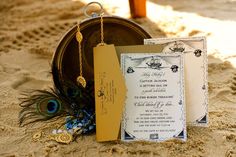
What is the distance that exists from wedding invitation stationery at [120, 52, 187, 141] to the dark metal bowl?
18cm

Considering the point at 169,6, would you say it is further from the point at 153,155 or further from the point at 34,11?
A: the point at 153,155

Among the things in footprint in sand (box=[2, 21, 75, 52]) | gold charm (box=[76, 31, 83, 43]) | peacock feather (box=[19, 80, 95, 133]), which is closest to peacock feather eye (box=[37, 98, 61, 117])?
peacock feather (box=[19, 80, 95, 133])

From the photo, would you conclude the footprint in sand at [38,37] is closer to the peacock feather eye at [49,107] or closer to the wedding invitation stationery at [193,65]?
the peacock feather eye at [49,107]

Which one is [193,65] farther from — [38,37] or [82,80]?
[38,37]

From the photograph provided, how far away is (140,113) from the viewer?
137 cm

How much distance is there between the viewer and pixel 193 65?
142 centimetres

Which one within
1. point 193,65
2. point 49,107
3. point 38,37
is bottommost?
point 49,107

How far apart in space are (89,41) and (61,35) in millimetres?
913

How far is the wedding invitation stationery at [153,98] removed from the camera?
54.0 inches

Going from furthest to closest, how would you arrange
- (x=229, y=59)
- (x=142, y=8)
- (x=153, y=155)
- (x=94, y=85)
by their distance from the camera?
(x=142, y=8)
(x=229, y=59)
(x=94, y=85)
(x=153, y=155)

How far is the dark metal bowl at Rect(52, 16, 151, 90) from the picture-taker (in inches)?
60.0

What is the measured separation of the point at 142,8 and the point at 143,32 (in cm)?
112

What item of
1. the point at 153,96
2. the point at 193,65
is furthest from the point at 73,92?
the point at 193,65

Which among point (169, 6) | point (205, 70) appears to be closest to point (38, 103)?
point (205, 70)
